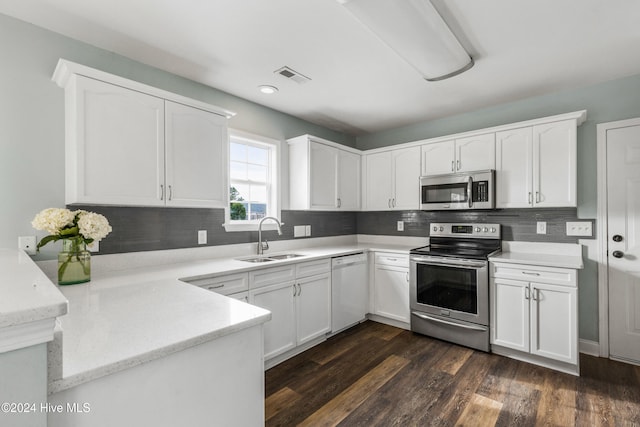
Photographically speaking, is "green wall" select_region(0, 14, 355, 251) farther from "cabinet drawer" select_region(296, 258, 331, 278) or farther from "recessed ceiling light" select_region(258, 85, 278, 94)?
"cabinet drawer" select_region(296, 258, 331, 278)

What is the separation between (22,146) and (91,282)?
0.94m

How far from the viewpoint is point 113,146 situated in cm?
187

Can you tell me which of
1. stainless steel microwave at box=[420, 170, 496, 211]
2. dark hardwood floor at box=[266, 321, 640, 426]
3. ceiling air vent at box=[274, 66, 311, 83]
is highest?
ceiling air vent at box=[274, 66, 311, 83]

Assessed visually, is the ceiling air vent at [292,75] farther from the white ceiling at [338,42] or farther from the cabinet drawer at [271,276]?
the cabinet drawer at [271,276]

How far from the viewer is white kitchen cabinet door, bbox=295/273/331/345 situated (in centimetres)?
267

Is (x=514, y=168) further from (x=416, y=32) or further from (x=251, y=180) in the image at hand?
(x=251, y=180)

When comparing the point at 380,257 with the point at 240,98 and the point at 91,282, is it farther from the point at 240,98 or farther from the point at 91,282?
the point at 91,282

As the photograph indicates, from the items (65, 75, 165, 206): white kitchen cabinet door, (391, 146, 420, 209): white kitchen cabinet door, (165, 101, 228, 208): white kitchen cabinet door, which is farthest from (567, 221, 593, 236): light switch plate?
(65, 75, 165, 206): white kitchen cabinet door

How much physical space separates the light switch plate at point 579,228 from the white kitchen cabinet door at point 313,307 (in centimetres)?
234

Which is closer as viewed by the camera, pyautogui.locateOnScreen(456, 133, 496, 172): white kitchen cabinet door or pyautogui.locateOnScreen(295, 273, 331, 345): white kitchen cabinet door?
pyautogui.locateOnScreen(295, 273, 331, 345): white kitchen cabinet door

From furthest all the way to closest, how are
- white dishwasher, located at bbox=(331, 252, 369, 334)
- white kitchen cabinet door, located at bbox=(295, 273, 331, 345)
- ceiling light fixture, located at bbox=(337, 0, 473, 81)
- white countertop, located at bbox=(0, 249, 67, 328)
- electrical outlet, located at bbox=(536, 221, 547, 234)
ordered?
white dishwasher, located at bbox=(331, 252, 369, 334) → electrical outlet, located at bbox=(536, 221, 547, 234) → white kitchen cabinet door, located at bbox=(295, 273, 331, 345) → ceiling light fixture, located at bbox=(337, 0, 473, 81) → white countertop, located at bbox=(0, 249, 67, 328)

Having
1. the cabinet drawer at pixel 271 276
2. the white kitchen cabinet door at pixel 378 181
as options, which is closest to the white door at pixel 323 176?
the white kitchen cabinet door at pixel 378 181

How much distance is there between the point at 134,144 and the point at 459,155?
9.83ft

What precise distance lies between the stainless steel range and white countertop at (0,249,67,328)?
2874 mm
